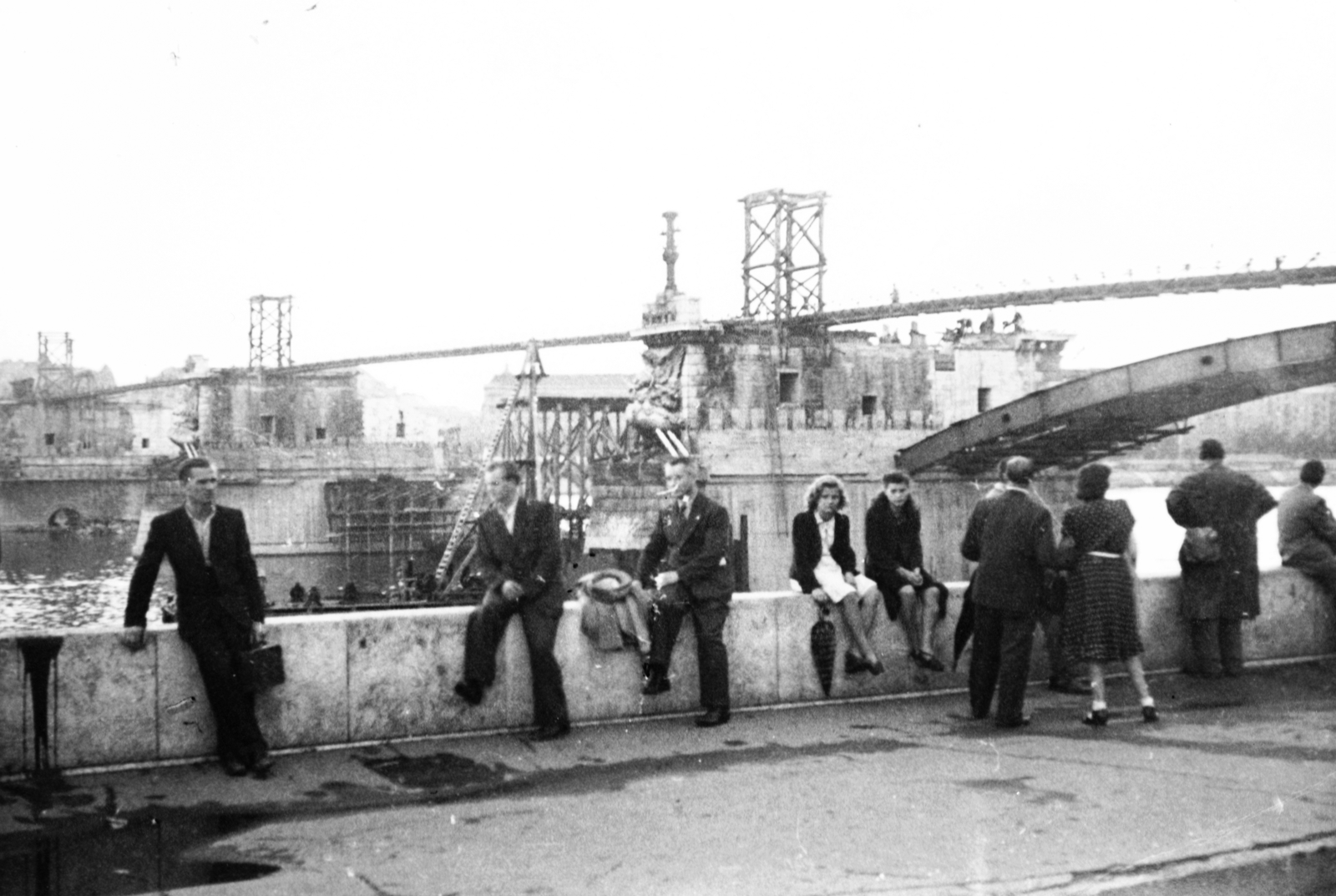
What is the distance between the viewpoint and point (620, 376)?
86.8 metres

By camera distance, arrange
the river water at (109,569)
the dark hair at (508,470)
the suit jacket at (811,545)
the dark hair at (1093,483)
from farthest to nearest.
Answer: the river water at (109,569) < the suit jacket at (811,545) < the dark hair at (1093,483) < the dark hair at (508,470)

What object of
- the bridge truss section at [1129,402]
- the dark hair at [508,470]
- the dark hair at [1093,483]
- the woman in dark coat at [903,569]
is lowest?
the woman in dark coat at [903,569]

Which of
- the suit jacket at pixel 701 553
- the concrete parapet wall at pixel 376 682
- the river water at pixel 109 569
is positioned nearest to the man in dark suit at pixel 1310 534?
the concrete parapet wall at pixel 376 682

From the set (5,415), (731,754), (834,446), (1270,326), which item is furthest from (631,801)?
(5,415)

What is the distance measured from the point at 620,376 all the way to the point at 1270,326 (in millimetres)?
54096

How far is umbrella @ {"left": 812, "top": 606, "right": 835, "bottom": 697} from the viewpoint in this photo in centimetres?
819

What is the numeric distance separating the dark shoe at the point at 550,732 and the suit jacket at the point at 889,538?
224cm

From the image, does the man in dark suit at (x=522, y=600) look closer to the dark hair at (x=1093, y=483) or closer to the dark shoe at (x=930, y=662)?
the dark shoe at (x=930, y=662)

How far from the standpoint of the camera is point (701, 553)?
25.0 feet

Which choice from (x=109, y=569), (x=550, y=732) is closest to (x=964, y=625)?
(x=550, y=732)

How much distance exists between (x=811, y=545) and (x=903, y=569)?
0.70m

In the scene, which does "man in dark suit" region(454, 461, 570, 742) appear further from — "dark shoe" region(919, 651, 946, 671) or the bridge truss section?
the bridge truss section

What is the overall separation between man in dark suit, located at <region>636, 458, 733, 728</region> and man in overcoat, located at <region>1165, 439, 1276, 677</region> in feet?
11.3

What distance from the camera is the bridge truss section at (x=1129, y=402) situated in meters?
30.7
